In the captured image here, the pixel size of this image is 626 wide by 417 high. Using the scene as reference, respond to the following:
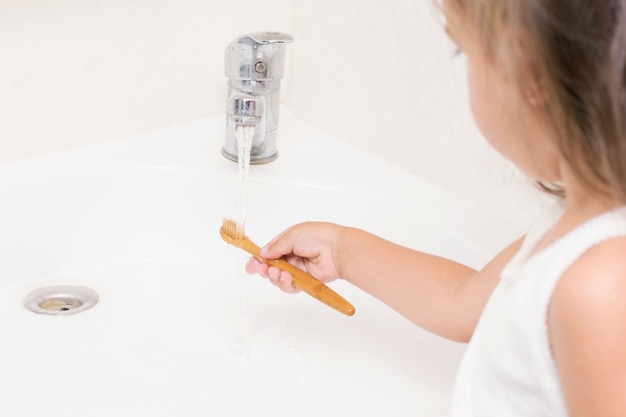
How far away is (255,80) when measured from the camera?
1024mm

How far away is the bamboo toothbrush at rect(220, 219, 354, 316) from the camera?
813 millimetres

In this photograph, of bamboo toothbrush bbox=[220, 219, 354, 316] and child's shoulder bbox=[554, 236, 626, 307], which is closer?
child's shoulder bbox=[554, 236, 626, 307]

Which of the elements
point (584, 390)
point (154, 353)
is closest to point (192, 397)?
point (154, 353)

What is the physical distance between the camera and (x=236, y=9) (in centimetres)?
111

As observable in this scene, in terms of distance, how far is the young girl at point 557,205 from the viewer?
0.50 metres

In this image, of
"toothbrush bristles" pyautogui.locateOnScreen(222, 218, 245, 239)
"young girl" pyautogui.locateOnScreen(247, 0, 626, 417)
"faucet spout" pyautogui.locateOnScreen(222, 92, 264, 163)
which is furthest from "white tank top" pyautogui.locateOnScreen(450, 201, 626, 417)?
"faucet spout" pyautogui.locateOnScreen(222, 92, 264, 163)

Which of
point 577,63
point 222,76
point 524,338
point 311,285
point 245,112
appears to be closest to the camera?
point 577,63

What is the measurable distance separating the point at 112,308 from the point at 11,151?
195mm

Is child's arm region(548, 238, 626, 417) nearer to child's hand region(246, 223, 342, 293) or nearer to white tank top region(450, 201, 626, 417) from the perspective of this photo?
white tank top region(450, 201, 626, 417)

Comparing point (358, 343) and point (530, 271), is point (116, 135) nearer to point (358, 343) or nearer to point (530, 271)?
point (358, 343)

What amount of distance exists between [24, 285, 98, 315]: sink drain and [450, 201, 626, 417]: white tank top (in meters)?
0.47

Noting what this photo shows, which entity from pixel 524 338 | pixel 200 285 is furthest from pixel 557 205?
pixel 200 285

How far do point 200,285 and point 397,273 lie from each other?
31cm

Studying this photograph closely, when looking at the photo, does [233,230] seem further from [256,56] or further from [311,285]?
[256,56]
